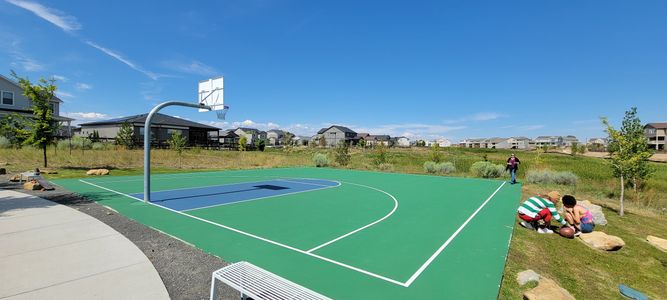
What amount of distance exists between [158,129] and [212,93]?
110 feet

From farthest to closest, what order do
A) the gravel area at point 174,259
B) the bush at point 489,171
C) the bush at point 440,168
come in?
the bush at point 440,168
the bush at point 489,171
the gravel area at point 174,259

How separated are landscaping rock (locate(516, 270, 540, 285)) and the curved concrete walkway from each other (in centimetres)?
505

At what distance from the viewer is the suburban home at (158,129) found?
37438 millimetres

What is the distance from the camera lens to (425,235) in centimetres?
686

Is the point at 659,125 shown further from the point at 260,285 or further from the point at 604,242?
the point at 260,285

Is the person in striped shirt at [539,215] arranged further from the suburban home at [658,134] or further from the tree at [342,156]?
the suburban home at [658,134]

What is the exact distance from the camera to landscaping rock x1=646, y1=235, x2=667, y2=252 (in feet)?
23.3

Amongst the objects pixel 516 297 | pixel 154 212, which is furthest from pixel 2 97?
pixel 516 297

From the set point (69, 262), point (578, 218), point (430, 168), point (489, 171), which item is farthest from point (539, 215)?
point (430, 168)

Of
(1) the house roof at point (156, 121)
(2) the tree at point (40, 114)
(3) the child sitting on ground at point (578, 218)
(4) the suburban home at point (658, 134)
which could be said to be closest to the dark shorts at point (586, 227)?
(3) the child sitting on ground at point (578, 218)

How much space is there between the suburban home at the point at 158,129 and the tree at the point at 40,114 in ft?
55.8

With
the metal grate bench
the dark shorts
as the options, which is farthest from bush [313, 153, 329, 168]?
the metal grate bench

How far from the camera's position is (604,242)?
6633 millimetres

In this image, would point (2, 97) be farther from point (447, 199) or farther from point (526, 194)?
point (526, 194)
